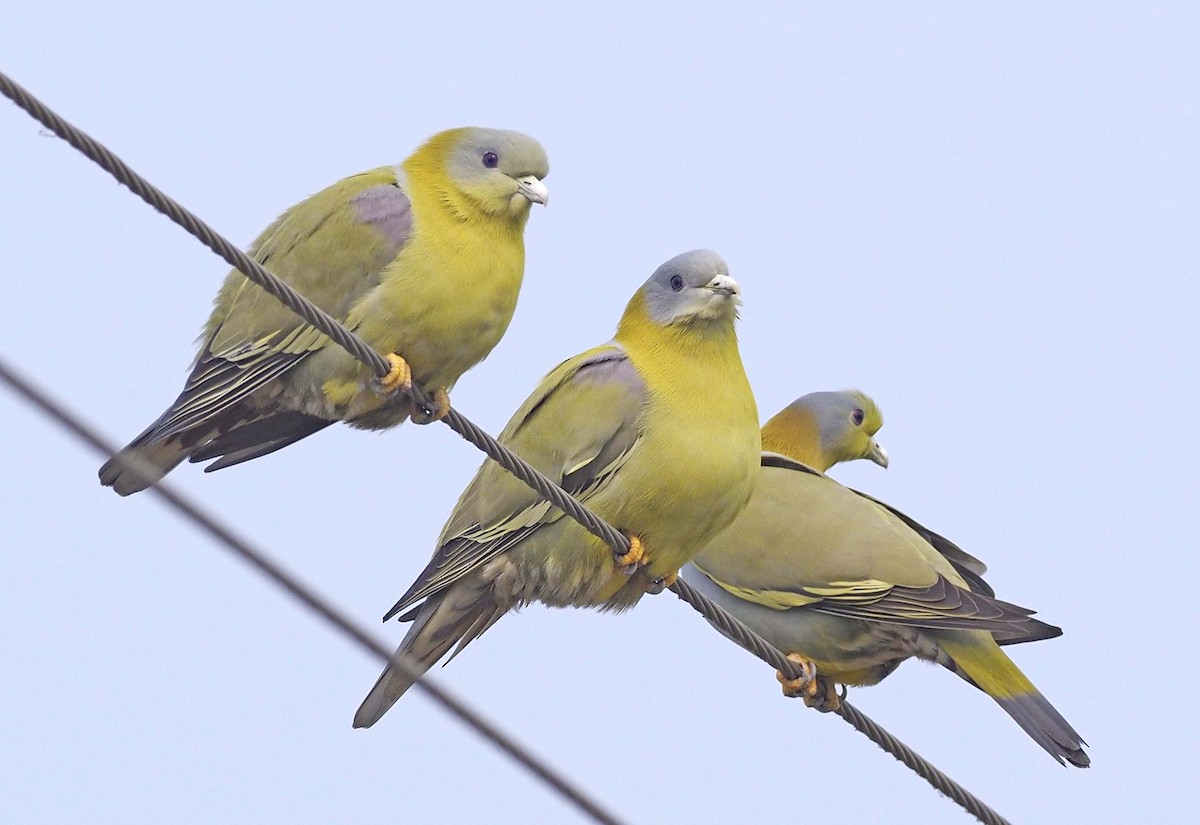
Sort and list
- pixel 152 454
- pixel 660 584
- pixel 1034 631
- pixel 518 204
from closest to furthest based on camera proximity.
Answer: pixel 660 584, pixel 152 454, pixel 518 204, pixel 1034 631

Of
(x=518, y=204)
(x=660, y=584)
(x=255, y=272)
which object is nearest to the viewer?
(x=255, y=272)

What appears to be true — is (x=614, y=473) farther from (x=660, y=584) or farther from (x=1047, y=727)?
(x=1047, y=727)

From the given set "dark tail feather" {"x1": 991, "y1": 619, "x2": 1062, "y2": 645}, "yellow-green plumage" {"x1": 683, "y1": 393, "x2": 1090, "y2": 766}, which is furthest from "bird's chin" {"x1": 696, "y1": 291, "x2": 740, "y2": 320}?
"dark tail feather" {"x1": 991, "y1": 619, "x2": 1062, "y2": 645}

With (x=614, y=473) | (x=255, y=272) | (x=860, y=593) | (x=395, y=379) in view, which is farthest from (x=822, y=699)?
(x=255, y=272)

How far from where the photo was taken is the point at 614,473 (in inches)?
217

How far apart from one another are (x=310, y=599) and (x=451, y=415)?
1709 mm

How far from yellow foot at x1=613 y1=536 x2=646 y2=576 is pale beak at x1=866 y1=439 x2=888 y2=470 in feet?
11.3

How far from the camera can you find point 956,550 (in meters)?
7.25

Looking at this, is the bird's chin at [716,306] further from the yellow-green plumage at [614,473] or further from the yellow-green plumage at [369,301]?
the yellow-green plumage at [369,301]

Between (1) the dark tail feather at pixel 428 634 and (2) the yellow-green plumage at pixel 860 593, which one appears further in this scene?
(2) the yellow-green plumage at pixel 860 593

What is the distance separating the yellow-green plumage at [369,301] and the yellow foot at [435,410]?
0.04 meters

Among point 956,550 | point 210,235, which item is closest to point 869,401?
point 956,550

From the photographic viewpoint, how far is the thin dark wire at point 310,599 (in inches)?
107

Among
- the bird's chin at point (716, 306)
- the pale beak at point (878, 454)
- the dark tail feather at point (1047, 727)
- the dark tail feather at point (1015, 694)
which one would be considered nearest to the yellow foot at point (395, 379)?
the bird's chin at point (716, 306)
